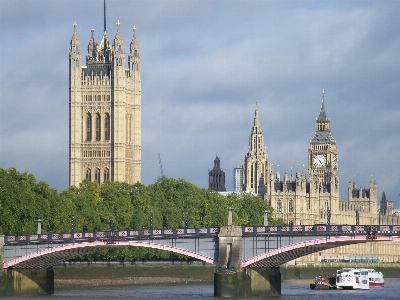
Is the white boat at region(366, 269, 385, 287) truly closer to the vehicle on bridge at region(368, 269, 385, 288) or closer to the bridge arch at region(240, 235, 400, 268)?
the vehicle on bridge at region(368, 269, 385, 288)

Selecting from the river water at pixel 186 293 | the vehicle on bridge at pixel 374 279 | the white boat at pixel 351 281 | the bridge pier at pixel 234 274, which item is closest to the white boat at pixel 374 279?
the vehicle on bridge at pixel 374 279

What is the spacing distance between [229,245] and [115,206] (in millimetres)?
51142

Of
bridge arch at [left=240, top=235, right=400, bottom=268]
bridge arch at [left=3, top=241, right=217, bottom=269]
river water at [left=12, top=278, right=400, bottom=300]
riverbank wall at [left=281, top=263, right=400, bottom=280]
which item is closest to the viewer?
bridge arch at [left=240, top=235, right=400, bottom=268]

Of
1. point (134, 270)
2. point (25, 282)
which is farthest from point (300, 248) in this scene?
point (134, 270)

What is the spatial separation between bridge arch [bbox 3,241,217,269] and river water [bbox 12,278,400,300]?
2384mm

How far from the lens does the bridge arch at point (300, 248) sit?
93625 mm

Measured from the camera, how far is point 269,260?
3873 inches

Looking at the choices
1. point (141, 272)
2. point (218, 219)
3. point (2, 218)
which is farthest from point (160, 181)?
point (2, 218)

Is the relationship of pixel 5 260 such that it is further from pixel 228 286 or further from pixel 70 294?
pixel 228 286

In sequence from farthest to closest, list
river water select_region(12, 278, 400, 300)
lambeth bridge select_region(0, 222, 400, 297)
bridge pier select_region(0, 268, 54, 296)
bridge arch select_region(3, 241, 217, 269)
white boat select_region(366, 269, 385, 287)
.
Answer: white boat select_region(366, 269, 385, 287) < bridge pier select_region(0, 268, 54, 296) < river water select_region(12, 278, 400, 300) < bridge arch select_region(3, 241, 217, 269) < lambeth bridge select_region(0, 222, 400, 297)

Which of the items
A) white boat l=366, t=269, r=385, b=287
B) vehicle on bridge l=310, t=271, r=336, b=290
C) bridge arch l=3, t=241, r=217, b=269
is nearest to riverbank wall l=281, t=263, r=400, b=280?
Answer: white boat l=366, t=269, r=385, b=287

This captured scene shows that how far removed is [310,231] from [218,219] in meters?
64.5

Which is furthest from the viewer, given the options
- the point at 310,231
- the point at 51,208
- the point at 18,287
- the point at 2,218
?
the point at 51,208

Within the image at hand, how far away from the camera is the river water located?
102 meters
